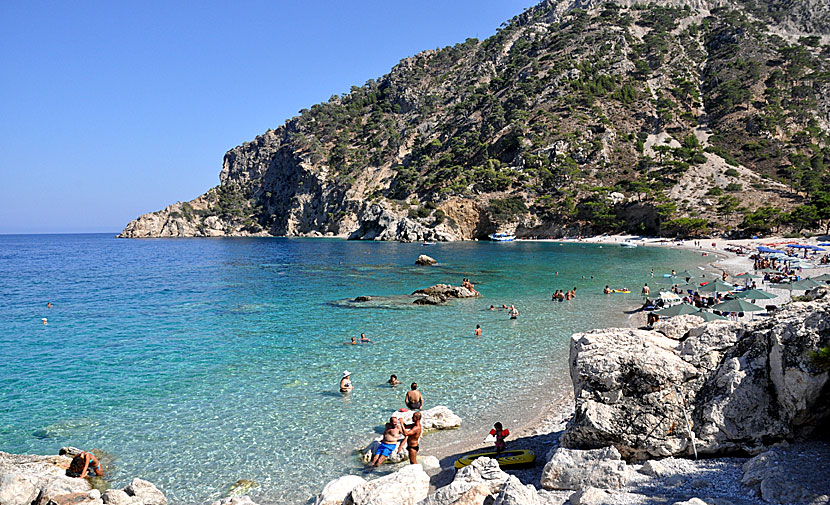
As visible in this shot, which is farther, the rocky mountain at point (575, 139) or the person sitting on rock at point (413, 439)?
the rocky mountain at point (575, 139)

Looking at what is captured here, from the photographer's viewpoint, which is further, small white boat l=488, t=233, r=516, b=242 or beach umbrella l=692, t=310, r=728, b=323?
small white boat l=488, t=233, r=516, b=242

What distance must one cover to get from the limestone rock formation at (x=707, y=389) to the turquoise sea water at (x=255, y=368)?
538cm

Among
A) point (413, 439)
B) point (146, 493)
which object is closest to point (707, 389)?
point (413, 439)

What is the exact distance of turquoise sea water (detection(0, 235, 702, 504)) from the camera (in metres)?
11.9

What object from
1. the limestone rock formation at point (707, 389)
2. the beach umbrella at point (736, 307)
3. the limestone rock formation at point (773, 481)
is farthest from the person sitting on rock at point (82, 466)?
the beach umbrella at point (736, 307)

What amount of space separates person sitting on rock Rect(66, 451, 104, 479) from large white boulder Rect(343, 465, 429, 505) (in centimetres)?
660

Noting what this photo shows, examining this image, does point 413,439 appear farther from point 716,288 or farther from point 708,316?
point 716,288

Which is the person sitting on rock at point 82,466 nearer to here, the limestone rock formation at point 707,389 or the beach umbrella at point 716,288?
the limestone rock formation at point 707,389

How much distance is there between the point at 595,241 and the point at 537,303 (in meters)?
67.2

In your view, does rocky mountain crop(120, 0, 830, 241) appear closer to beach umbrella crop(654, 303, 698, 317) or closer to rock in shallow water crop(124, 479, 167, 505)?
beach umbrella crop(654, 303, 698, 317)

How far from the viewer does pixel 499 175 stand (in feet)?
373

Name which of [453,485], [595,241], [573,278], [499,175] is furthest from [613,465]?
[499,175]

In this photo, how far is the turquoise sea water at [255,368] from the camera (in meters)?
11.9

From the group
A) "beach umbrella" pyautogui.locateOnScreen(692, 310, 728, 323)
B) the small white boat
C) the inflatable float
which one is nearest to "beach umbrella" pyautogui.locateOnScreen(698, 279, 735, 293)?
"beach umbrella" pyautogui.locateOnScreen(692, 310, 728, 323)
